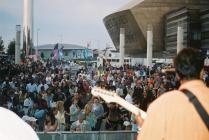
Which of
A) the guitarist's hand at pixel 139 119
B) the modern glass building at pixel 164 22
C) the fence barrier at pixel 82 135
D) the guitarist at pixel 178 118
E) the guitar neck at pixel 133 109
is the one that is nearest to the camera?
the guitarist at pixel 178 118

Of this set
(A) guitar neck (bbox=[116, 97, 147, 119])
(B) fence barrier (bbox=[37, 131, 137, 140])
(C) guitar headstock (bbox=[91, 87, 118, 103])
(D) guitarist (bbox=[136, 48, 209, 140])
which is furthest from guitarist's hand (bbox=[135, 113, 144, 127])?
(B) fence barrier (bbox=[37, 131, 137, 140])

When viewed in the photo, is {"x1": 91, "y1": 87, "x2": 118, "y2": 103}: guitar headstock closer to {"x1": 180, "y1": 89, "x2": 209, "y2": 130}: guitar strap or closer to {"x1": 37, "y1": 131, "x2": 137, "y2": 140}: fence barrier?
{"x1": 180, "y1": 89, "x2": 209, "y2": 130}: guitar strap

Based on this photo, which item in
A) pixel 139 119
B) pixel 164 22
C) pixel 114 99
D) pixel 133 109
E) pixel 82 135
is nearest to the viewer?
pixel 139 119

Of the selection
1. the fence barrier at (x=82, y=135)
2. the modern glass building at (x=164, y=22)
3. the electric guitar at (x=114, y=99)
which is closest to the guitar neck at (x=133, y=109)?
the electric guitar at (x=114, y=99)

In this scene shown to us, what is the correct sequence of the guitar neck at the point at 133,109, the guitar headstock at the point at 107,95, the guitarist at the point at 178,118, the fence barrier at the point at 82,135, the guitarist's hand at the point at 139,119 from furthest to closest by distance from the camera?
1. the fence barrier at the point at 82,135
2. the guitar headstock at the point at 107,95
3. the guitar neck at the point at 133,109
4. the guitarist's hand at the point at 139,119
5. the guitarist at the point at 178,118

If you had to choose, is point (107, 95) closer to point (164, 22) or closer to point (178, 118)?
point (178, 118)

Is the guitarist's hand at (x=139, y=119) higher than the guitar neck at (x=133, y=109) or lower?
lower

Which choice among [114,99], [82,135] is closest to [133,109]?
[114,99]

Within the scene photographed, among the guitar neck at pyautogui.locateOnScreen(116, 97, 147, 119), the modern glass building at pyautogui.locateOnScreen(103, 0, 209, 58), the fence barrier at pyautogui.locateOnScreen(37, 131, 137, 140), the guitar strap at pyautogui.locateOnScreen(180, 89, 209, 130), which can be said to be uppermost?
the modern glass building at pyautogui.locateOnScreen(103, 0, 209, 58)

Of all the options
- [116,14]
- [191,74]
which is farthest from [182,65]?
[116,14]

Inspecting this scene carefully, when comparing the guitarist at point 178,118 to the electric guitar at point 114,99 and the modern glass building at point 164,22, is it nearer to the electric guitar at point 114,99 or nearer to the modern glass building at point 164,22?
the electric guitar at point 114,99

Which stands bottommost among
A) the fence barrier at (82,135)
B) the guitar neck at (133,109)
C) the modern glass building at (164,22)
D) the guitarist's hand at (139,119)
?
the fence barrier at (82,135)

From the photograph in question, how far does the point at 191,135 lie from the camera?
10.6 ft

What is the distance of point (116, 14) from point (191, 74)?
105247 millimetres
